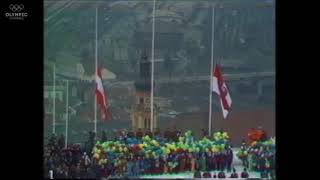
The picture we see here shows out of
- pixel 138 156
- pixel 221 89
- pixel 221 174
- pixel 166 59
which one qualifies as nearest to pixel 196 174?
pixel 221 174

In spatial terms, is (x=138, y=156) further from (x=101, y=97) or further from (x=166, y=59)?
(x=166, y=59)

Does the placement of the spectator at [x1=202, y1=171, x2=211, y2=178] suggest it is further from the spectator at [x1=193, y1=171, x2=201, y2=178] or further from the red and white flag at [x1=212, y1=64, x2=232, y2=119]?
the red and white flag at [x1=212, y1=64, x2=232, y2=119]

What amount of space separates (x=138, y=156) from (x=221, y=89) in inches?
37.9

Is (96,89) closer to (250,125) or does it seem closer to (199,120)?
(199,120)

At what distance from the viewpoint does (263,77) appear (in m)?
6.26

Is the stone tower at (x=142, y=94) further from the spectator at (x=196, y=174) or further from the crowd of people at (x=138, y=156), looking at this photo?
the spectator at (x=196, y=174)

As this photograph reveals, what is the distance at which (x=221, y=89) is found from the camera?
6.30 meters

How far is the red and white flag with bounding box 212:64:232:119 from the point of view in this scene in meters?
6.30

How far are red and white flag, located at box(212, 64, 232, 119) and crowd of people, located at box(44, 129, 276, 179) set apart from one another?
0.29m

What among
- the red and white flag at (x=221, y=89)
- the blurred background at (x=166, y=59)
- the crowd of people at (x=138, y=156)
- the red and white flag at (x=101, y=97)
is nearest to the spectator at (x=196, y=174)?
the crowd of people at (x=138, y=156)

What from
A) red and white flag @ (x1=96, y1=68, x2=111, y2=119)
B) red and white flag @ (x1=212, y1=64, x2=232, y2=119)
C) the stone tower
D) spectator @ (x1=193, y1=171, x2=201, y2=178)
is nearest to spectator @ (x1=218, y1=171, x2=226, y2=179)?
spectator @ (x1=193, y1=171, x2=201, y2=178)

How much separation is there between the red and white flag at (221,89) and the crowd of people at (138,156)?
0.96ft
